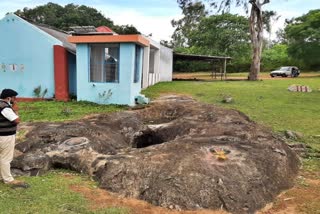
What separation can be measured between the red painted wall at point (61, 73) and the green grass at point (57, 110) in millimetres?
707

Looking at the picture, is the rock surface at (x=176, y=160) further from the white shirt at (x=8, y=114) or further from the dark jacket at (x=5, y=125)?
the white shirt at (x=8, y=114)

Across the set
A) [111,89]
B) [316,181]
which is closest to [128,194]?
[316,181]

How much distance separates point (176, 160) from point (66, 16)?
44068 millimetres

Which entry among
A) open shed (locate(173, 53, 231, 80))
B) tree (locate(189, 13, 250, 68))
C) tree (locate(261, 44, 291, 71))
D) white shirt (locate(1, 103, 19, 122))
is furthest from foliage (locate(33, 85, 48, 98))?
tree (locate(261, 44, 291, 71))

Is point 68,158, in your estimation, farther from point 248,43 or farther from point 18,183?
point 248,43

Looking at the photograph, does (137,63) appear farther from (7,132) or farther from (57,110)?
(7,132)

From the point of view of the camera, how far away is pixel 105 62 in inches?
521

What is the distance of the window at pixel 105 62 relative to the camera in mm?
13133

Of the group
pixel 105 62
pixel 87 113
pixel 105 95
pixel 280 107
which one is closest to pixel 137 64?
pixel 105 62

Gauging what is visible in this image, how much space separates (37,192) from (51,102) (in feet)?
27.7

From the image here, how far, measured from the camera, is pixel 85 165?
688 centimetres

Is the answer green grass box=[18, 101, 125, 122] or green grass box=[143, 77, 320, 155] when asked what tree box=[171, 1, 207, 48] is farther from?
green grass box=[18, 101, 125, 122]

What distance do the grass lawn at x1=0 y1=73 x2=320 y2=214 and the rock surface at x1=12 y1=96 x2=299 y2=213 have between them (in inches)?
16.7

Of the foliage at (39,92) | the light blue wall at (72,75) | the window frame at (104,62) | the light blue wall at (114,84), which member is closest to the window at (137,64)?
the light blue wall at (114,84)
